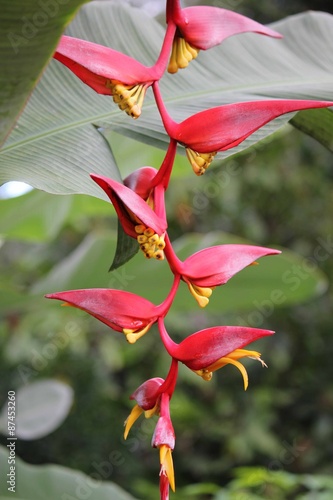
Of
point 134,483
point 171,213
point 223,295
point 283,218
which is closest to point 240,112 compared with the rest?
point 223,295

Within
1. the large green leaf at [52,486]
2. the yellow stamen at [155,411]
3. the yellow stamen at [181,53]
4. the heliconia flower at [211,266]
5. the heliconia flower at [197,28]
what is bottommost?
the large green leaf at [52,486]

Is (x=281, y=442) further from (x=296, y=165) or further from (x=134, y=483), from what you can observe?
(x=296, y=165)

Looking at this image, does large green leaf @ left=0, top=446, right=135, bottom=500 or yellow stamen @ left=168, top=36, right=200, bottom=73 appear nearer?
yellow stamen @ left=168, top=36, right=200, bottom=73

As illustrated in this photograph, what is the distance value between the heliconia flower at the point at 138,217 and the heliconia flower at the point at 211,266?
2 cm

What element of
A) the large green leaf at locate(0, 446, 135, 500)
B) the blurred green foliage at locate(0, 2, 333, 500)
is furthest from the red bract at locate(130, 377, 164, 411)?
the blurred green foliage at locate(0, 2, 333, 500)

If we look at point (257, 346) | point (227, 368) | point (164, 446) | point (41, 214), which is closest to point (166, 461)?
point (164, 446)

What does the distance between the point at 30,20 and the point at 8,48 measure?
1 cm

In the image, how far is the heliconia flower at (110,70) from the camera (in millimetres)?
322

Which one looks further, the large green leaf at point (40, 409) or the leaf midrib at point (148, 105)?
the large green leaf at point (40, 409)

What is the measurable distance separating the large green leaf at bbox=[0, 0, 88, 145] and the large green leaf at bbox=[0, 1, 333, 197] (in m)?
0.09

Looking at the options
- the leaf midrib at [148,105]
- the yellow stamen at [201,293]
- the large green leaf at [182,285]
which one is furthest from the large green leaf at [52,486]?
the yellow stamen at [201,293]

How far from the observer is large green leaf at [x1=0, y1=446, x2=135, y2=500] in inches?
37.5

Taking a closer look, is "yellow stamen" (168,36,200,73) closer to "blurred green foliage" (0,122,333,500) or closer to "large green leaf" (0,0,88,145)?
"large green leaf" (0,0,88,145)

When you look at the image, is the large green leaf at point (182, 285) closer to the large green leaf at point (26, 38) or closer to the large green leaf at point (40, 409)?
the large green leaf at point (40, 409)
